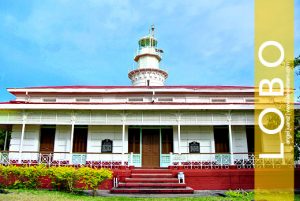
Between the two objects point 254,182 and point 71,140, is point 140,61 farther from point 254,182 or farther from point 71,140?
point 254,182

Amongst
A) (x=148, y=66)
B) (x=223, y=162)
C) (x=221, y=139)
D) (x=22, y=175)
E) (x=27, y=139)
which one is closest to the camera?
(x=22, y=175)

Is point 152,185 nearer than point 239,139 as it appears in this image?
Yes

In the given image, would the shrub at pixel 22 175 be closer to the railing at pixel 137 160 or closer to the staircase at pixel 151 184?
the railing at pixel 137 160

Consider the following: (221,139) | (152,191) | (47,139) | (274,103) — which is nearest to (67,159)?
(47,139)

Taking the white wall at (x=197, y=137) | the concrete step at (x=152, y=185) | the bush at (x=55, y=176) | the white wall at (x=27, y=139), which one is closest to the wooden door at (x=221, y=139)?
the white wall at (x=197, y=137)

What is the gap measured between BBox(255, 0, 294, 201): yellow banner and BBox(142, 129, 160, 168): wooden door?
225 inches

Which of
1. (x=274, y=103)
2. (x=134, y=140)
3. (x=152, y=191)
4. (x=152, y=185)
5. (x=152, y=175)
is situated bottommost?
(x=152, y=191)

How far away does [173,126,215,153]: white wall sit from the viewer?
1831cm

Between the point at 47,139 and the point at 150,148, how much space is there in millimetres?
6297

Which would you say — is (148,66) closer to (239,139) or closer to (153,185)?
(239,139)

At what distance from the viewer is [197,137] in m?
18.5

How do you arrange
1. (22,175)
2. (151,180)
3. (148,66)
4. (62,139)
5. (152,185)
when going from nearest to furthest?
(22,175)
(152,185)
(151,180)
(62,139)
(148,66)

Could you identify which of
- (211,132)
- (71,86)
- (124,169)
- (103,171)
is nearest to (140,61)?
(71,86)

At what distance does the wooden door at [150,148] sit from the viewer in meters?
18.2
